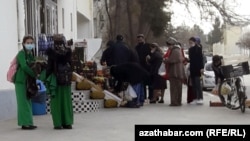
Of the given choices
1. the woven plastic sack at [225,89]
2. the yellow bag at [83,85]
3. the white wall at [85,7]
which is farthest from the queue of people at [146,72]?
the white wall at [85,7]

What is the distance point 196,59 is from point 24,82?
564cm

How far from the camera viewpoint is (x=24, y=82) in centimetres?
1037

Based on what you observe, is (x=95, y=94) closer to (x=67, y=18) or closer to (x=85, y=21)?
(x=67, y=18)

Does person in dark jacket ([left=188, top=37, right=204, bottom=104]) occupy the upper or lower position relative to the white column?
lower

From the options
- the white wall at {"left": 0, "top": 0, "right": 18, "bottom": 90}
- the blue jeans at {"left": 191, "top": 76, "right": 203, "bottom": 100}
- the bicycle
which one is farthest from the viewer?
the blue jeans at {"left": 191, "top": 76, "right": 203, "bottom": 100}

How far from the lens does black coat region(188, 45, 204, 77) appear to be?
14.5 m

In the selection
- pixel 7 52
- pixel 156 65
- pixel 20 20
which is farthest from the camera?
pixel 156 65

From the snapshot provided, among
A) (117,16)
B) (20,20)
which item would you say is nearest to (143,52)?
(20,20)

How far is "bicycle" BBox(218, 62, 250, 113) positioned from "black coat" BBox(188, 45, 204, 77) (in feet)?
3.65

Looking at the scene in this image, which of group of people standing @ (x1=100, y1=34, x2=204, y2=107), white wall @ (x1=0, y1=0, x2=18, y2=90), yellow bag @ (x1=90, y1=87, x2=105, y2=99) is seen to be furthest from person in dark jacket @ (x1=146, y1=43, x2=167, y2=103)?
white wall @ (x1=0, y1=0, x2=18, y2=90)

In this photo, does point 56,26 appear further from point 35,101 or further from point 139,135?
point 139,135

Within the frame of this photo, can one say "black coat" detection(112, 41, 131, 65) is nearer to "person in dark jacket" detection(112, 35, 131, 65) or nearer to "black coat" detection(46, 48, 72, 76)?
"person in dark jacket" detection(112, 35, 131, 65)

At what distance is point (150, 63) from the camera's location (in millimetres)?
15523

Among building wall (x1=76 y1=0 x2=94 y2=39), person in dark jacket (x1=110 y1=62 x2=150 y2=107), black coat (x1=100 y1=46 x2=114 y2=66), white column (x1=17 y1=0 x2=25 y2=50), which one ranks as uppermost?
building wall (x1=76 y1=0 x2=94 y2=39)
